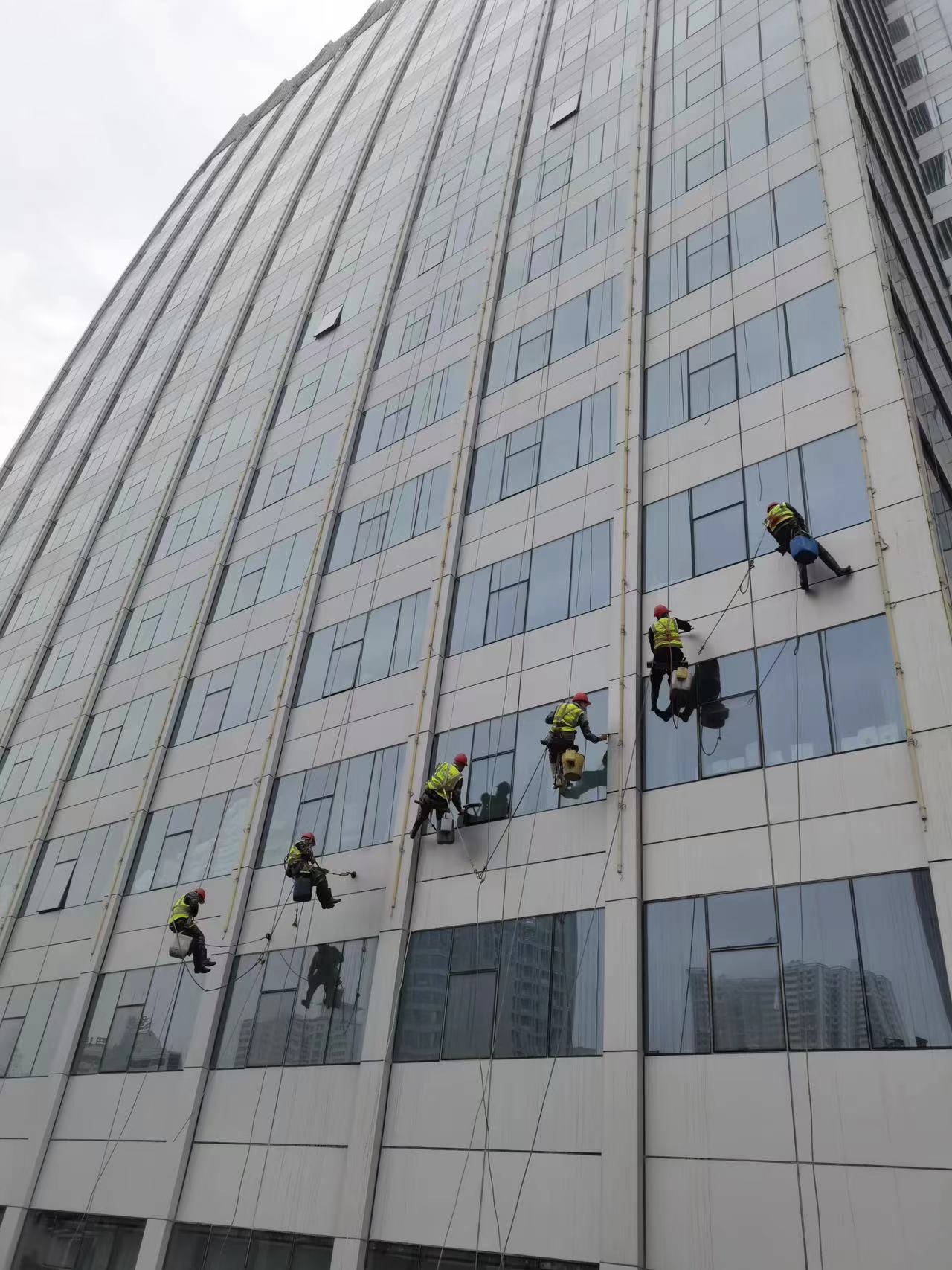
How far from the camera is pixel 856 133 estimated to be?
21.8 meters

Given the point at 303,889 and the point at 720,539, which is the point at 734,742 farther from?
the point at 303,889

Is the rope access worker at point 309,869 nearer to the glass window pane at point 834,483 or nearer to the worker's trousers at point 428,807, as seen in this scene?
the worker's trousers at point 428,807

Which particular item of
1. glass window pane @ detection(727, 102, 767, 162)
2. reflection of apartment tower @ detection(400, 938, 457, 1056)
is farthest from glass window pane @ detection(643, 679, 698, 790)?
glass window pane @ detection(727, 102, 767, 162)

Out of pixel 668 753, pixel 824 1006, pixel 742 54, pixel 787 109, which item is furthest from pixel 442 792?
pixel 742 54

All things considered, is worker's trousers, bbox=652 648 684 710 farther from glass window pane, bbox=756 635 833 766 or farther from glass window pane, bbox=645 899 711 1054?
glass window pane, bbox=645 899 711 1054

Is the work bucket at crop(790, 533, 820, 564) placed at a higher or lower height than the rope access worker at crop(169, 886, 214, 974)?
higher

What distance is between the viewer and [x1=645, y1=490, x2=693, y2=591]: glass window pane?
1900 centimetres

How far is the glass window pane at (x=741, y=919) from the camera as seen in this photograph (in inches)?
559

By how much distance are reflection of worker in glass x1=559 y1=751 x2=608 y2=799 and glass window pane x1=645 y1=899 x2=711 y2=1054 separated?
251 centimetres

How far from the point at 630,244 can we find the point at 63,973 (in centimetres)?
2492

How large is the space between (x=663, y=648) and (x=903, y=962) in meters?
6.16

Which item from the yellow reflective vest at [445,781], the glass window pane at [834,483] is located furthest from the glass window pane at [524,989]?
the glass window pane at [834,483]

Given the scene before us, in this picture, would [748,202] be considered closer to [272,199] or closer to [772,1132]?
[772,1132]

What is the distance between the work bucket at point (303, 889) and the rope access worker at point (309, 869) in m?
0.07
